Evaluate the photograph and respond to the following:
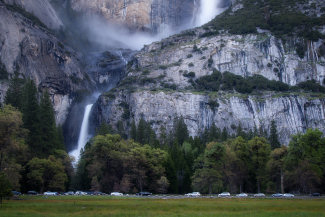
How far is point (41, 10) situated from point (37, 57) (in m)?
46.3

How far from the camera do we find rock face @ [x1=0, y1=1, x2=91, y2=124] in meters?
133

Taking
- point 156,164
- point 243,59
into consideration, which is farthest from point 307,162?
point 243,59

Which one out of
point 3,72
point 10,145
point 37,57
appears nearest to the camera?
point 10,145

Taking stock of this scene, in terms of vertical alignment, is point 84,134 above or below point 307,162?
above

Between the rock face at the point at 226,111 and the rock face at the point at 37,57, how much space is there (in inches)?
925

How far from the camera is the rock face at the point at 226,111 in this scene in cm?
12050

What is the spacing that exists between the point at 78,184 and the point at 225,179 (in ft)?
104

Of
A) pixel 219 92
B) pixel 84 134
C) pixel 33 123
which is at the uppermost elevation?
pixel 219 92

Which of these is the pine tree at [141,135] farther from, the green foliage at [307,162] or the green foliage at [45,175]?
the green foliage at [307,162]

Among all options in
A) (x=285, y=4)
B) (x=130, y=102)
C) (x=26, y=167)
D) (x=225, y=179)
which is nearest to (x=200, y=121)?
(x=130, y=102)

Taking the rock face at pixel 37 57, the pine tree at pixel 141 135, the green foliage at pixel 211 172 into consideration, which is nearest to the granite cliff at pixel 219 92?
the pine tree at pixel 141 135

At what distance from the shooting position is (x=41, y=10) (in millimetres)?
178125

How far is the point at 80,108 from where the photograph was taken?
472 feet

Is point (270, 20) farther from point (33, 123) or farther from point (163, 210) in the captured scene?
point (163, 210)
